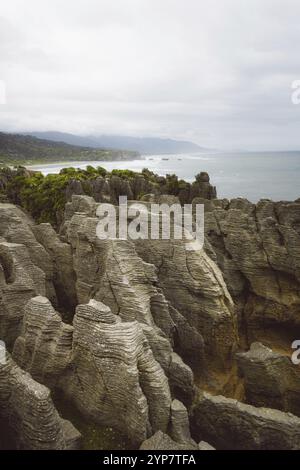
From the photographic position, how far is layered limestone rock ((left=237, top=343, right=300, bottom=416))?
22.0 m

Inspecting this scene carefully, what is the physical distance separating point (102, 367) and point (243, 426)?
7.64 m

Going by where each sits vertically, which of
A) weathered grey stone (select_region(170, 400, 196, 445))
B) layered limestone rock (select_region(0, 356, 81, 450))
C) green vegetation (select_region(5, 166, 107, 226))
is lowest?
weathered grey stone (select_region(170, 400, 196, 445))

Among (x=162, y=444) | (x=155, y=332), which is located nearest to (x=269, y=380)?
(x=155, y=332)

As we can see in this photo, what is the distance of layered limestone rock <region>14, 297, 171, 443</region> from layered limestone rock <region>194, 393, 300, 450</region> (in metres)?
3.74

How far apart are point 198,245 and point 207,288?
9.50 feet

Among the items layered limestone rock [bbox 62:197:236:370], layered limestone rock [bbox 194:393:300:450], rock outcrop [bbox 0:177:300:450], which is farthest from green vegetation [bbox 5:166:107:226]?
layered limestone rock [bbox 194:393:300:450]

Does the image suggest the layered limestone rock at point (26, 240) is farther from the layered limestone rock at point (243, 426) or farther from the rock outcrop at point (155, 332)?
the layered limestone rock at point (243, 426)

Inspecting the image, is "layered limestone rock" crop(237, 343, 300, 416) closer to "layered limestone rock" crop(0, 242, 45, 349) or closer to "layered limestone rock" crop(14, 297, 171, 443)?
"layered limestone rock" crop(14, 297, 171, 443)

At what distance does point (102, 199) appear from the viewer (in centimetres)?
4994

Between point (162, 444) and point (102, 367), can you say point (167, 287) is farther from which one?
point (162, 444)

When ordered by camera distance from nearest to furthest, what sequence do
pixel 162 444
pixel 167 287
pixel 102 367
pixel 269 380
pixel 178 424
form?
pixel 162 444 → pixel 102 367 → pixel 178 424 → pixel 269 380 → pixel 167 287

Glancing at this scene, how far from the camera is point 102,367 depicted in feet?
53.4
